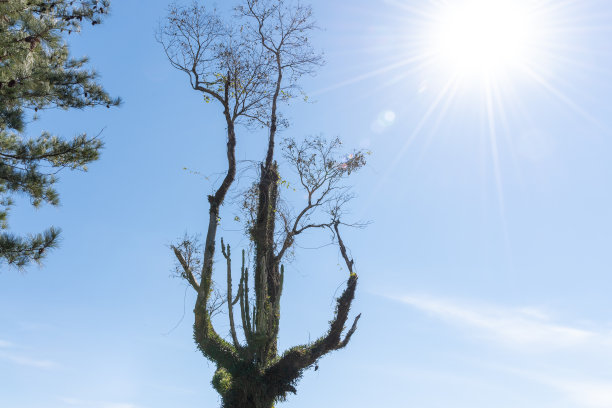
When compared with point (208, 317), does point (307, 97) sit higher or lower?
higher

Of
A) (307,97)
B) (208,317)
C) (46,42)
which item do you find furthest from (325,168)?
(46,42)

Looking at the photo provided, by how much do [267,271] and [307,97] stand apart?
6329 millimetres

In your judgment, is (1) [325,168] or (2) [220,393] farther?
(1) [325,168]

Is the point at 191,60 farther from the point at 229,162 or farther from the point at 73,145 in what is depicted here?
the point at 73,145

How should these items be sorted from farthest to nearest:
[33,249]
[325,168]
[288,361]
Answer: [325,168] < [288,361] < [33,249]

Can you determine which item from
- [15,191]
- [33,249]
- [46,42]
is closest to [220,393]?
[33,249]

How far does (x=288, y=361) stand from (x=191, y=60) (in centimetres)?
958

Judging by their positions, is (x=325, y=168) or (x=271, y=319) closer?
(x=271, y=319)

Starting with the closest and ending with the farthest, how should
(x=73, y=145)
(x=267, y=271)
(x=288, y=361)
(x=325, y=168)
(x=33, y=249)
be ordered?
(x=33, y=249) → (x=73, y=145) → (x=288, y=361) → (x=267, y=271) → (x=325, y=168)

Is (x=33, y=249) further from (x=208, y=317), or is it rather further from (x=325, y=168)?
(x=325, y=168)

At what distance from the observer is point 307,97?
18.1 m

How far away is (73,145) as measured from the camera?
1230cm

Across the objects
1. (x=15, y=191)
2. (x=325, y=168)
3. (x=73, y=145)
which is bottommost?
(x=15, y=191)

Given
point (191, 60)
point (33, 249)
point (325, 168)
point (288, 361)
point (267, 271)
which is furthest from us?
point (325, 168)
